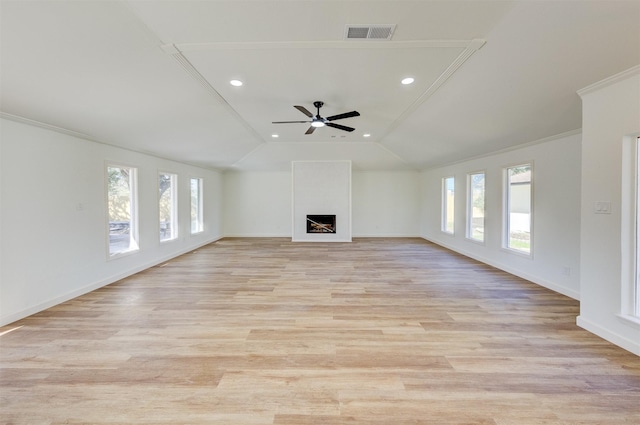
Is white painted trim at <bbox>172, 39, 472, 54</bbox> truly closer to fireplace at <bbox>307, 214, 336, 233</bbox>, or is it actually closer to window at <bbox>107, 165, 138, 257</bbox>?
window at <bbox>107, 165, 138, 257</bbox>

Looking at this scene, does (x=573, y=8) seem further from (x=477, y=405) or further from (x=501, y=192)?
(x=501, y=192)

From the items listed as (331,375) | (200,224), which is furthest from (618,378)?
(200,224)

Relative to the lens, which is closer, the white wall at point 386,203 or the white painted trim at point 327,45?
the white painted trim at point 327,45

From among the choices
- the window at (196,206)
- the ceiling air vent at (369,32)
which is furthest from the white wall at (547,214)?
the window at (196,206)

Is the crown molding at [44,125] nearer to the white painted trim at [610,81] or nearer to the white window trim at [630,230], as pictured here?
the white painted trim at [610,81]

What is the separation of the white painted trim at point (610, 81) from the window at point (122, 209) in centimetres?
670

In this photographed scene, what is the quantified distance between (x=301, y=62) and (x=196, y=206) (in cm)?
647

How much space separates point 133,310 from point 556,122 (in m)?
6.18

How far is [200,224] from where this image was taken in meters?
7.97

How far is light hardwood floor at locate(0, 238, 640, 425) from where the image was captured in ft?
5.63

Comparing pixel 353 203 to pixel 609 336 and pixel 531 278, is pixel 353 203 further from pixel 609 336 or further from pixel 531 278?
pixel 609 336

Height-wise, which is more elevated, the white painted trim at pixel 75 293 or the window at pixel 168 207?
the window at pixel 168 207

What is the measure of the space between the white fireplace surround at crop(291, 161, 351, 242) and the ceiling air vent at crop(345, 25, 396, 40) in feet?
19.7

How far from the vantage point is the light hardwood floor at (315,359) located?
5.63 ft
